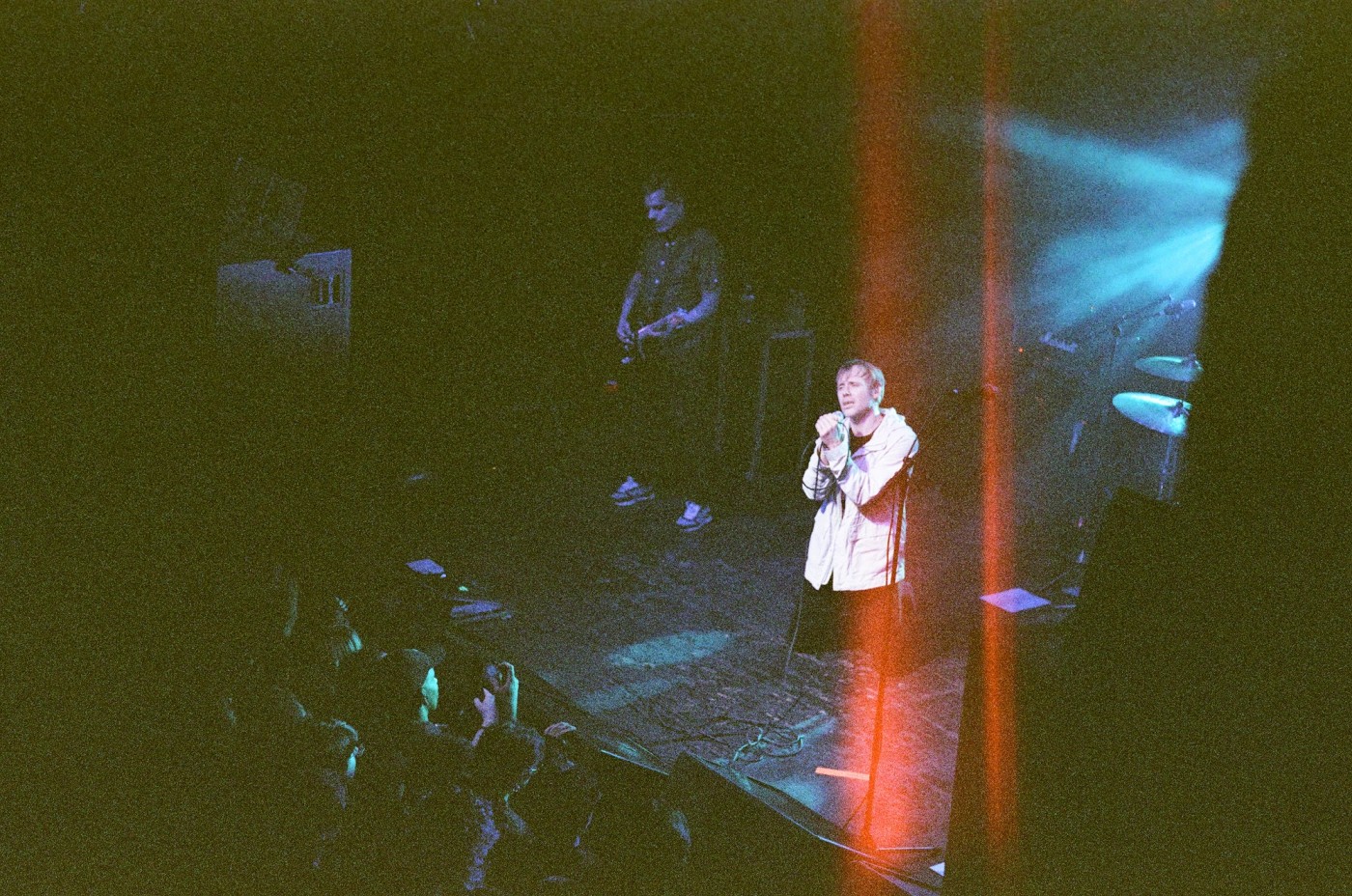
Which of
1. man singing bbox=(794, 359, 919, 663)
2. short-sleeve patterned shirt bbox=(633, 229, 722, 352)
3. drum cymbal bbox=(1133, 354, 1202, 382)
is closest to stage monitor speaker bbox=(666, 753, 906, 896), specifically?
man singing bbox=(794, 359, 919, 663)

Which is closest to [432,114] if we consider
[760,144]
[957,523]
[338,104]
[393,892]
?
[338,104]

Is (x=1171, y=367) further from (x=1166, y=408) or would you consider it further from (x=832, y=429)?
(x=832, y=429)

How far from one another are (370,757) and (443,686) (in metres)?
0.65

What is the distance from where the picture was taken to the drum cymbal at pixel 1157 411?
6.63 m

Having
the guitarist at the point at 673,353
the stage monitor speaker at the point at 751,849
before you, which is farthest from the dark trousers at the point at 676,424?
the stage monitor speaker at the point at 751,849

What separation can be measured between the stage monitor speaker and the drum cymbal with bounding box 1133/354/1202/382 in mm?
4271

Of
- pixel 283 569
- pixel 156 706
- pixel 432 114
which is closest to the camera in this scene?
pixel 156 706

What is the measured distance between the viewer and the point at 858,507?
5.50 metres

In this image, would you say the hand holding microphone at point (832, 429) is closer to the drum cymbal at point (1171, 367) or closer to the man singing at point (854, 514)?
the man singing at point (854, 514)

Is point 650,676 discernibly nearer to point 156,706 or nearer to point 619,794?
point 619,794

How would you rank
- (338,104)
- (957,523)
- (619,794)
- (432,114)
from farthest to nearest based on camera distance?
(957,523) < (432,114) < (338,104) < (619,794)

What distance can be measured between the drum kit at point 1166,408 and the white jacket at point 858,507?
6.66 feet

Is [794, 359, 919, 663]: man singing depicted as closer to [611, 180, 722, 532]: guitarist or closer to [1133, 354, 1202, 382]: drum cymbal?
[611, 180, 722, 532]: guitarist

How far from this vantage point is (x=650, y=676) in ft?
18.0
